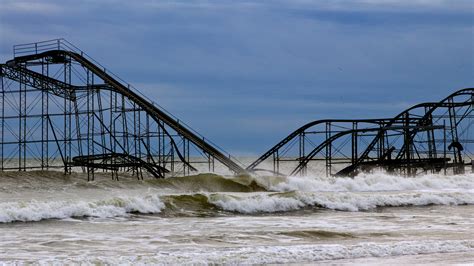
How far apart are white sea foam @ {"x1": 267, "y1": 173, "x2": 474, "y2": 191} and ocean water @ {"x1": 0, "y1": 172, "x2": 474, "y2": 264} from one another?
7551 mm

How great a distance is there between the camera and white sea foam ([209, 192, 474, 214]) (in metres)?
27.4

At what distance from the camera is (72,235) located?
19031 mm

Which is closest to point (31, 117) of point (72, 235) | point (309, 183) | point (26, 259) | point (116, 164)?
point (116, 164)

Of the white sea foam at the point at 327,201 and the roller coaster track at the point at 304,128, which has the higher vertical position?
the roller coaster track at the point at 304,128

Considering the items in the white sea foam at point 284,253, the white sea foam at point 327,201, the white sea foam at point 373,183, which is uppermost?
the white sea foam at point 373,183

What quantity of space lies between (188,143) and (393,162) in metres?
11.6

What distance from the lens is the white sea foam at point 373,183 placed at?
134 feet

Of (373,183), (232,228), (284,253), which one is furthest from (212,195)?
(373,183)

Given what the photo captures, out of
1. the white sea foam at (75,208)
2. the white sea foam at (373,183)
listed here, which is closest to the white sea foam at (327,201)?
the white sea foam at (75,208)

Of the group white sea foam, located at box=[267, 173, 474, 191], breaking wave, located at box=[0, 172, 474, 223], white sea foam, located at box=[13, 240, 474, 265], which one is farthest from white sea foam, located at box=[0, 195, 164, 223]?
white sea foam, located at box=[267, 173, 474, 191]

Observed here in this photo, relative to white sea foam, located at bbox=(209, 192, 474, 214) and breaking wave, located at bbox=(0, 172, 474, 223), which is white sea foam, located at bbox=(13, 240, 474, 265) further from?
white sea foam, located at bbox=(209, 192, 474, 214)

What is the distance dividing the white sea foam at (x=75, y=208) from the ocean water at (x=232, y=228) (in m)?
0.03

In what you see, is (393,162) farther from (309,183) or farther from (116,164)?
(116,164)

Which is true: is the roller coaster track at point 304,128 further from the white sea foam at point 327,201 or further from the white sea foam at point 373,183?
the white sea foam at point 327,201
